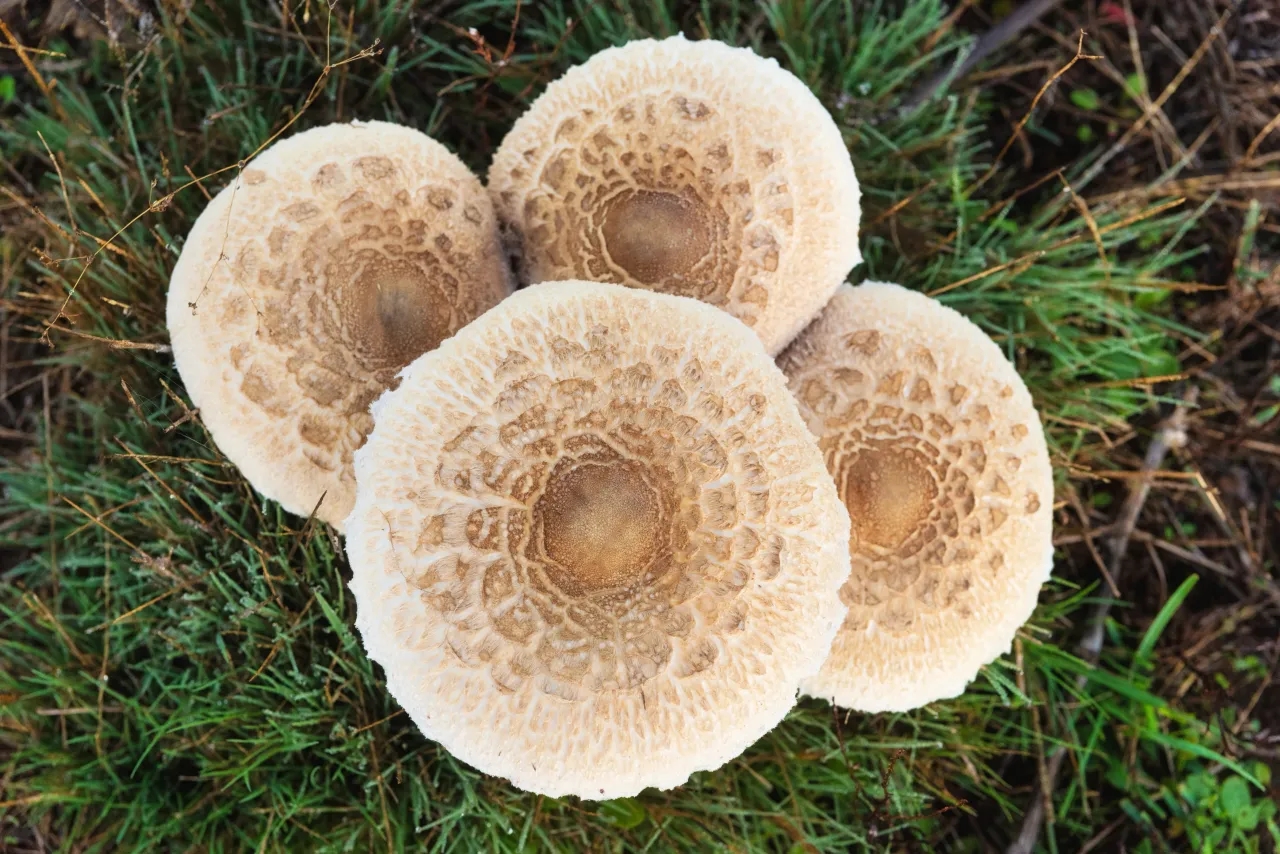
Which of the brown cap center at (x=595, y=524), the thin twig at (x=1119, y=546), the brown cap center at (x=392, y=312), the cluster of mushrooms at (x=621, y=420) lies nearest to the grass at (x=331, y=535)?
the thin twig at (x=1119, y=546)

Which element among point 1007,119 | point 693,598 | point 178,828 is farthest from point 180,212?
point 1007,119

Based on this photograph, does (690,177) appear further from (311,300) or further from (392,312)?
(311,300)

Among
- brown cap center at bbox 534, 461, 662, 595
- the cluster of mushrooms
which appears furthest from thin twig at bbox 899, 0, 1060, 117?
brown cap center at bbox 534, 461, 662, 595

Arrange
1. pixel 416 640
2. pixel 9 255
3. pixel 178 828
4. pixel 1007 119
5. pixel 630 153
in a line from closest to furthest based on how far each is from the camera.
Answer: pixel 416 640 → pixel 630 153 → pixel 178 828 → pixel 9 255 → pixel 1007 119

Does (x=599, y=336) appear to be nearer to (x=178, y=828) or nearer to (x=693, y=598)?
(x=693, y=598)

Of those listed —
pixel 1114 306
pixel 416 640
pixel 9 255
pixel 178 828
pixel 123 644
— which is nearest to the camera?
pixel 416 640

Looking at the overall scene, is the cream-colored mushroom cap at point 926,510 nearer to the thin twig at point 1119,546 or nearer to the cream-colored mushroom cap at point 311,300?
the thin twig at point 1119,546

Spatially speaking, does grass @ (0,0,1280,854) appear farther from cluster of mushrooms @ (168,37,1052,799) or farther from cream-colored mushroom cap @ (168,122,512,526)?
cluster of mushrooms @ (168,37,1052,799)
